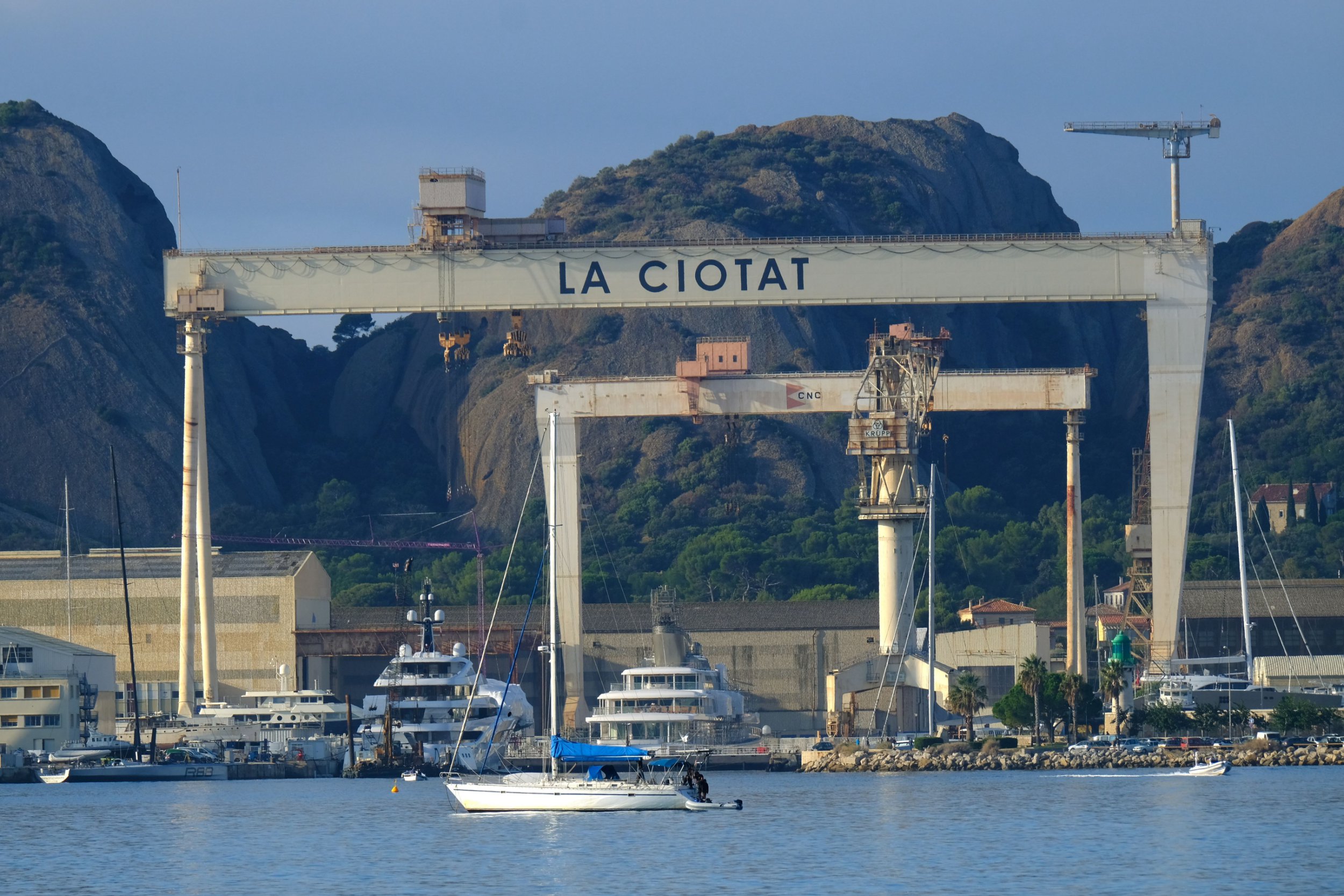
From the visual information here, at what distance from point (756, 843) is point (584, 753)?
10.5 m

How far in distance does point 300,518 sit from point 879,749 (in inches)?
4263

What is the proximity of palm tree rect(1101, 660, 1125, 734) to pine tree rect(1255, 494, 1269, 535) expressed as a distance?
9071 centimetres

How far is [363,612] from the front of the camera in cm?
11462

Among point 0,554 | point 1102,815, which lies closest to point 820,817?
point 1102,815

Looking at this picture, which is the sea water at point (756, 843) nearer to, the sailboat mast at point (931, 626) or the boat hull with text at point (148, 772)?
the sailboat mast at point (931, 626)

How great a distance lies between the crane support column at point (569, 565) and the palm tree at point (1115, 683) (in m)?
18.9

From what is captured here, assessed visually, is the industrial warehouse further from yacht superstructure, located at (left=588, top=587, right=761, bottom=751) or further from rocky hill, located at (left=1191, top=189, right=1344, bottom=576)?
rocky hill, located at (left=1191, top=189, right=1344, bottom=576)

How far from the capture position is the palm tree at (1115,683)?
78000mm

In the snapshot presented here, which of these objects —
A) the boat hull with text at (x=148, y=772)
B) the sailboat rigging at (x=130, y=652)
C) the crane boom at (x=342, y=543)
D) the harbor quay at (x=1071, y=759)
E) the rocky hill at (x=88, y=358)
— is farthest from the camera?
the rocky hill at (x=88, y=358)

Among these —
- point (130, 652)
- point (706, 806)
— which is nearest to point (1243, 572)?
point (706, 806)

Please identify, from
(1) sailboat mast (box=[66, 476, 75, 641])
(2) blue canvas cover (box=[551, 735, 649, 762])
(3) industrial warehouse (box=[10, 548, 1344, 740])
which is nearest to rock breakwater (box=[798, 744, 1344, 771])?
(3) industrial warehouse (box=[10, 548, 1344, 740])

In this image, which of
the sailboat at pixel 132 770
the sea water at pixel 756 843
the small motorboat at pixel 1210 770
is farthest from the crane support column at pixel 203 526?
the small motorboat at pixel 1210 770

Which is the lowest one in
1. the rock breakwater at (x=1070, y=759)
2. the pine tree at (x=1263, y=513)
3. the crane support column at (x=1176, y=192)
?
the rock breakwater at (x=1070, y=759)

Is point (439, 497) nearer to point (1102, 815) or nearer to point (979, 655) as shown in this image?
point (979, 655)
